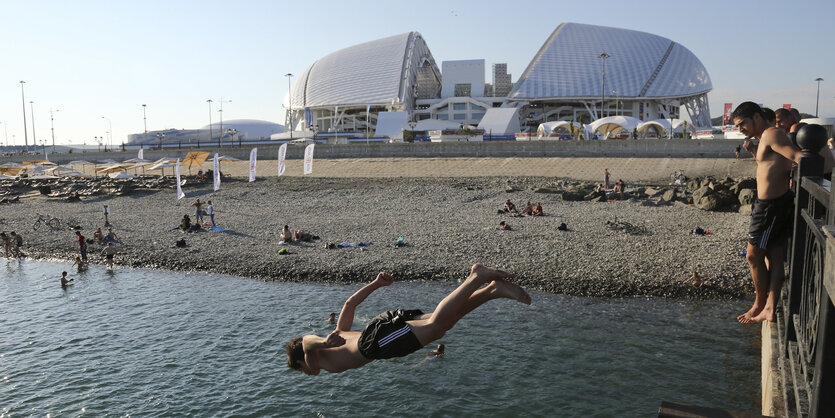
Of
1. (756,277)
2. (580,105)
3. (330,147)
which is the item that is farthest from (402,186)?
(580,105)

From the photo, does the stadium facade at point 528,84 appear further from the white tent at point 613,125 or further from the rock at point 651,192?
the rock at point 651,192

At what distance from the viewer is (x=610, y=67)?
9394cm

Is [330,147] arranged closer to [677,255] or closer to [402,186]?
[402,186]

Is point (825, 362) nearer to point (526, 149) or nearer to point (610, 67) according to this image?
point (526, 149)

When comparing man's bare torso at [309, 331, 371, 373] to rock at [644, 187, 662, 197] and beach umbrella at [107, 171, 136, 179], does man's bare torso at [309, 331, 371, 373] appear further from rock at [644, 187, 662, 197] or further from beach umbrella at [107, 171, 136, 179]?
beach umbrella at [107, 171, 136, 179]

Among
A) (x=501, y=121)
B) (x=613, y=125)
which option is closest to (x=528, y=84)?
(x=501, y=121)

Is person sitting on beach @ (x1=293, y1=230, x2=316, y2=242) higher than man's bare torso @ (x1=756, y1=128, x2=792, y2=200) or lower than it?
lower

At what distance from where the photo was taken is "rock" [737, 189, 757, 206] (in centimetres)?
2275

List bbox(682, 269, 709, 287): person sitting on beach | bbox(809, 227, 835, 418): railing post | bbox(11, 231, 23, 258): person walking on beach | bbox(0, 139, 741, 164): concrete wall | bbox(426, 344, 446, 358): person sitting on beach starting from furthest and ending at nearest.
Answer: bbox(0, 139, 741, 164): concrete wall → bbox(11, 231, 23, 258): person walking on beach → bbox(682, 269, 709, 287): person sitting on beach → bbox(426, 344, 446, 358): person sitting on beach → bbox(809, 227, 835, 418): railing post

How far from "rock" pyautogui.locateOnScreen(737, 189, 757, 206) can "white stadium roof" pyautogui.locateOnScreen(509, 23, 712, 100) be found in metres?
70.1

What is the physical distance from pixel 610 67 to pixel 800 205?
97.2 m

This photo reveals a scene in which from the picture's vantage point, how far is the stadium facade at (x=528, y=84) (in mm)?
92500

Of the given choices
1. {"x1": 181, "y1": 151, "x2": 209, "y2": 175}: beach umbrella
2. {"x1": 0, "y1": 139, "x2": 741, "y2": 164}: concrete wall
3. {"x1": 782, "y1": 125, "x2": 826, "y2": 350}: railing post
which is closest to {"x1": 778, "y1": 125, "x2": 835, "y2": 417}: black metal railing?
{"x1": 782, "y1": 125, "x2": 826, "y2": 350}: railing post

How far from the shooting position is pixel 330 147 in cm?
4909
